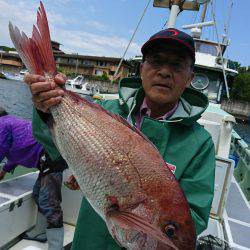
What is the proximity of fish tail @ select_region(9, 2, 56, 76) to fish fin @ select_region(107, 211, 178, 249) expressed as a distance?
A: 0.97m

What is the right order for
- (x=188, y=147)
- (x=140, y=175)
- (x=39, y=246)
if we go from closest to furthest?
1. (x=140, y=175)
2. (x=188, y=147)
3. (x=39, y=246)

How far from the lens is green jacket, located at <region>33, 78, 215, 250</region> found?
2.14 meters

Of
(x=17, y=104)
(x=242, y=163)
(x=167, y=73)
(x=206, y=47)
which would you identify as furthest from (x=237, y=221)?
(x=17, y=104)

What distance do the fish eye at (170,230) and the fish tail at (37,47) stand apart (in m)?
1.12

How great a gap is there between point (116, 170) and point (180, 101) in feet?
2.91

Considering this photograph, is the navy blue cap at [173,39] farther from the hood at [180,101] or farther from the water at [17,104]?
the water at [17,104]

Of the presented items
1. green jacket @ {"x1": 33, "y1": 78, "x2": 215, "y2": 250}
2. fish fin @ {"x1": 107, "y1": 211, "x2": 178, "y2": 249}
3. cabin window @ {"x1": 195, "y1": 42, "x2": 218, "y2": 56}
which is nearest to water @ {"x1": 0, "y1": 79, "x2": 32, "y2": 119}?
cabin window @ {"x1": 195, "y1": 42, "x2": 218, "y2": 56}

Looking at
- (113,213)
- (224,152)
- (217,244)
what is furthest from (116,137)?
(224,152)

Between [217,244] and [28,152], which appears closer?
[217,244]

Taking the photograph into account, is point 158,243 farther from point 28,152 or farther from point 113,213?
point 28,152

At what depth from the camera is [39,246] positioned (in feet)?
15.8

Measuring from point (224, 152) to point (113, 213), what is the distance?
489 centimetres

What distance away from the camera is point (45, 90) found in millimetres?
2061

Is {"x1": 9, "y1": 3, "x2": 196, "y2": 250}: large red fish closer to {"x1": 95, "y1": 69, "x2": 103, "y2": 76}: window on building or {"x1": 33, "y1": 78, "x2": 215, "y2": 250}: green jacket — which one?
{"x1": 33, "y1": 78, "x2": 215, "y2": 250}: green jacket
